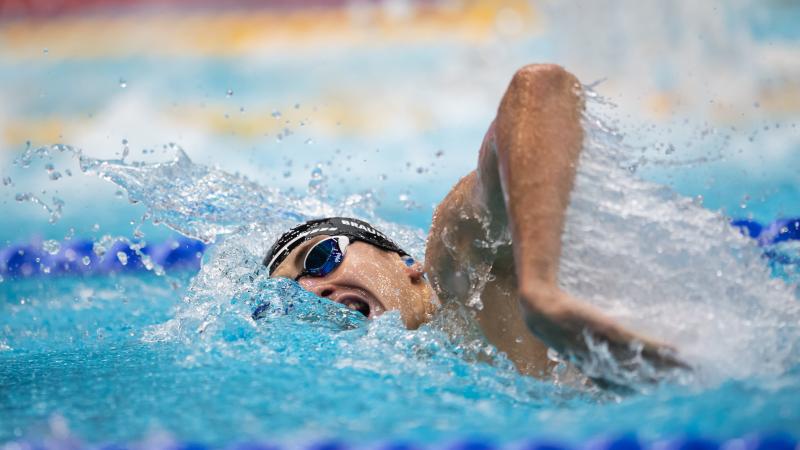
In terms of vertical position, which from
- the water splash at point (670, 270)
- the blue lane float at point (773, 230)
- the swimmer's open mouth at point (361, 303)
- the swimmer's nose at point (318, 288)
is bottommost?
the water splash at point (670, 270)

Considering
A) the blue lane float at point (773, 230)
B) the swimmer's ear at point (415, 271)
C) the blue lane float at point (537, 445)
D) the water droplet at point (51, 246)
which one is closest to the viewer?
the blue lane float at point (537, 445)

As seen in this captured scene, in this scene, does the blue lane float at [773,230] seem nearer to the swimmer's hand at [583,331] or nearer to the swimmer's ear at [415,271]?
the swimmer's ear at [415,271]

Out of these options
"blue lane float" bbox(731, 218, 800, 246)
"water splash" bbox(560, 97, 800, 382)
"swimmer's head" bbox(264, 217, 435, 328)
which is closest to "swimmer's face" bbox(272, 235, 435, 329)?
"swimmer's head" bbox(264, 217, 435, 328)

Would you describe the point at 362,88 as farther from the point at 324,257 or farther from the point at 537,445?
the point at 537,445

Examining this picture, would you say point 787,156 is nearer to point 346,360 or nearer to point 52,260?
point 346,360

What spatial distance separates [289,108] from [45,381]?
9.77 ft

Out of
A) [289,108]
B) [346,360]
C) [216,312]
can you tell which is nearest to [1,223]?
[289,108]

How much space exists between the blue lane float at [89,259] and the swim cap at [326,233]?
1.25 meters

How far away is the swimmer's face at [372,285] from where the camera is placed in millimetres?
1750

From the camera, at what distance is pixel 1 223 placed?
372 centimetres

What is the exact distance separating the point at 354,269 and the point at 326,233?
0.14 meters

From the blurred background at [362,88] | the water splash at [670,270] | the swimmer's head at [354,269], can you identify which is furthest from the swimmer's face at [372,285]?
the blurred background at [362,88]

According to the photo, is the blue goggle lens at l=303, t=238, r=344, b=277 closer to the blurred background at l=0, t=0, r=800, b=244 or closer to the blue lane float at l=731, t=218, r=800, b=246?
the blue lane float at l=731, t=218, r=800, b=246

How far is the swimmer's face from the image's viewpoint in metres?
1.75
